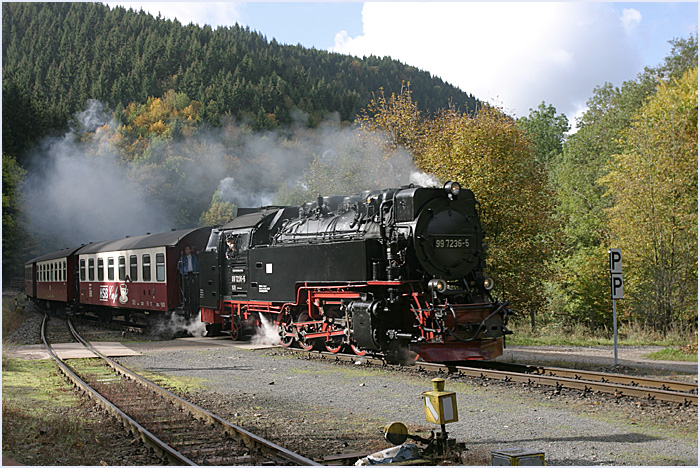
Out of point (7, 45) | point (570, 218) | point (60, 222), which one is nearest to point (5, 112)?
point (60, 222)

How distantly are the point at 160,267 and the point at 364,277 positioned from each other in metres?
10.1

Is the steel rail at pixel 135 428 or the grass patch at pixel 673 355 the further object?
the grass patch at pixel 673 355

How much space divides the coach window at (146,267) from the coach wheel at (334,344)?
8.84 metres

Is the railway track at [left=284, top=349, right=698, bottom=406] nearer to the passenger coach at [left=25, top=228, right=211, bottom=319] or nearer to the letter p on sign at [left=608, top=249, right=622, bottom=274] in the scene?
the letter p on sign at [left=608, top=249, right=622, bottom=274]

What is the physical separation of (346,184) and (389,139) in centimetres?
264

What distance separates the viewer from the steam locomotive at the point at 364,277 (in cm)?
1041

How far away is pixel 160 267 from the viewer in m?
19.0

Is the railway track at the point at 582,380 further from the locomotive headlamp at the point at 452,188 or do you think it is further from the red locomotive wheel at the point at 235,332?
the red locomotive wheel at the point at 235,332

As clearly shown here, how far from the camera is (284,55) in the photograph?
8838 cm

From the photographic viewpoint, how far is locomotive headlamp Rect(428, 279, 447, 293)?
10.1 meters

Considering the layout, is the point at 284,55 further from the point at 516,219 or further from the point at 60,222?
the point at 516,219

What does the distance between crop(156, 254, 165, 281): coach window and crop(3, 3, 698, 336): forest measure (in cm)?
881

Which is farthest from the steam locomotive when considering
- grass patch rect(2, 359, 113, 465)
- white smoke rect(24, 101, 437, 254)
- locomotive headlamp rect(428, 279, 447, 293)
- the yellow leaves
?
the yellow leaves

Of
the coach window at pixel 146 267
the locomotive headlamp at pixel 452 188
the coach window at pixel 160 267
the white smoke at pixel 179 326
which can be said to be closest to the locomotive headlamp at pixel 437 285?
the locomotive headlamp at pixel 452 188
